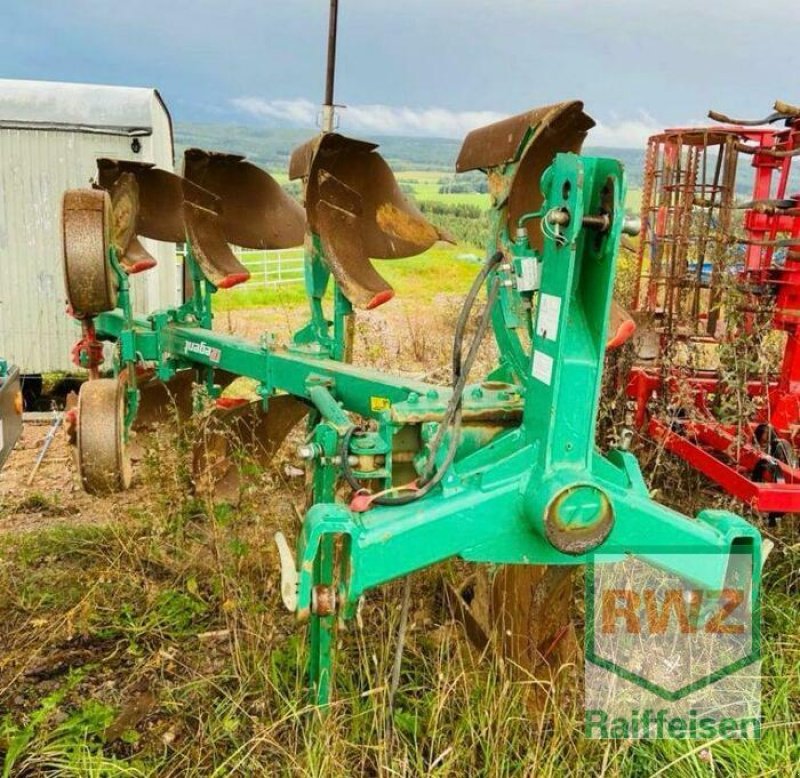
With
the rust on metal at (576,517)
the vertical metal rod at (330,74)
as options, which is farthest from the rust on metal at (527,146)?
the vertical metal rod at (330,74)

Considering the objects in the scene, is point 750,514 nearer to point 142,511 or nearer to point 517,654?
point 517,654

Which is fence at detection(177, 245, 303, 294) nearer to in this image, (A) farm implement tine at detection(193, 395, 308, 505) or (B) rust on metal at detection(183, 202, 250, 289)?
(B) rust on metal at detection(183, 202, 250, 289)

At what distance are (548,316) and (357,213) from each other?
2027 millimetres

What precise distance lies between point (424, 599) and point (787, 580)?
155cm

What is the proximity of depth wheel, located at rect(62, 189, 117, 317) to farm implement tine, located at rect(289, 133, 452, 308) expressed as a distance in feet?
2.92

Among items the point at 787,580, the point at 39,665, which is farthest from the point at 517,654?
the point at 39,665

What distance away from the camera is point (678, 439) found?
4.04 meters

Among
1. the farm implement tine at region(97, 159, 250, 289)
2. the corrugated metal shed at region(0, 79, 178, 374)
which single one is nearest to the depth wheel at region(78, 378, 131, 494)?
the farm implement tine at region(97, 159, 250, 289)

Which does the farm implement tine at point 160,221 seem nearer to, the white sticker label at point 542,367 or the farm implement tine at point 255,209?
the farm implement tine at point 255,209

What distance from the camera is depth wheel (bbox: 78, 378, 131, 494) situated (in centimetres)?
354

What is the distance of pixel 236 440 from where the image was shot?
430cm

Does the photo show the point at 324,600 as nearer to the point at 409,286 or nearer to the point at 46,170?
the point at 46,170

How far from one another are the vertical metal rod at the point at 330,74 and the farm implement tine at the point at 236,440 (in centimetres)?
282

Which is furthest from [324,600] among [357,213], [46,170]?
[46,170]
